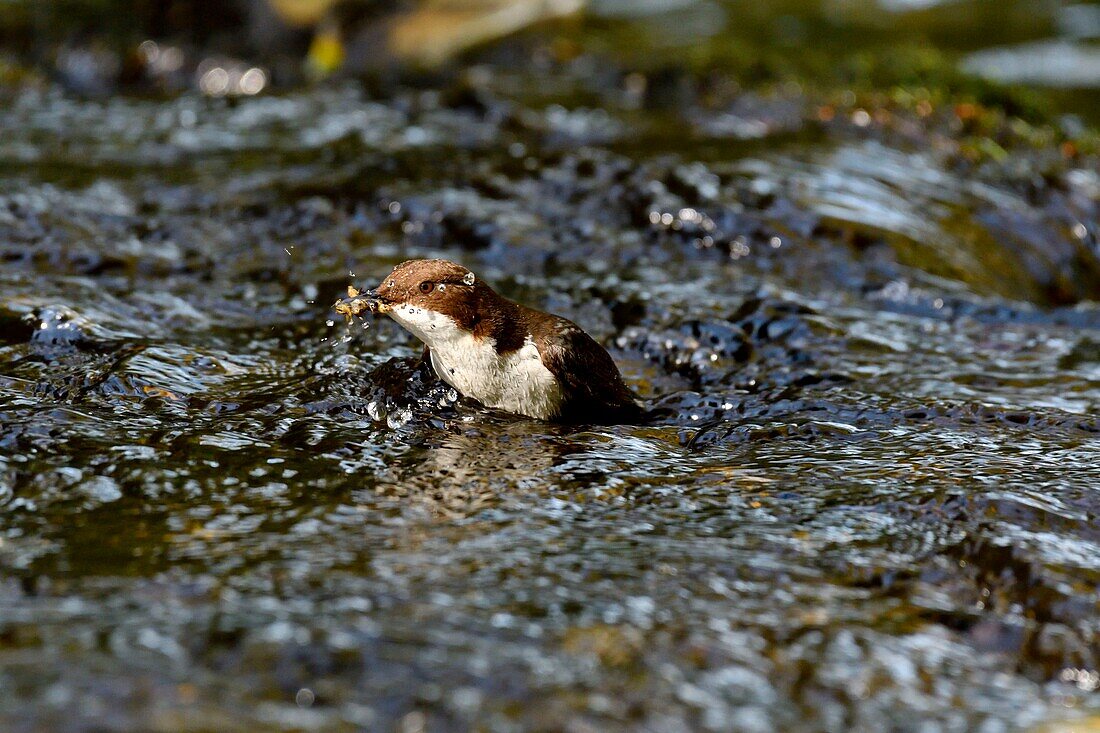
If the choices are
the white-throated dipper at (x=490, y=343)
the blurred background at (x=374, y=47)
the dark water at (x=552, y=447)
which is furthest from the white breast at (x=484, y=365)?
the blurred background at (x=374, y=47)

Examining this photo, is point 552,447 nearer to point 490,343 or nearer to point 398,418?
point 490,343

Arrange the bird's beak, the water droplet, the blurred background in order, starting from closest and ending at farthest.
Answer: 1. the water droplet
2. the bird's beak
3. the blurred background

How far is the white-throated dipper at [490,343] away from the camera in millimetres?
5344

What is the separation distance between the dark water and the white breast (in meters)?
0.16

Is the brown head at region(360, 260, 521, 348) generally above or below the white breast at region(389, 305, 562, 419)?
above

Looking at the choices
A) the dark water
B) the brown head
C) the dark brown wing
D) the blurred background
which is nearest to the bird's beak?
the brown head

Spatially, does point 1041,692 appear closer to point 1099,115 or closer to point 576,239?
point 576,239

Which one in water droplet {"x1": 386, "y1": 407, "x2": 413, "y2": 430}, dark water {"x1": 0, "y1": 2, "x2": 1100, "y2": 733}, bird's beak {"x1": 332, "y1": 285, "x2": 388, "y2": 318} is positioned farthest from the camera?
bird's beak {"x1": 332, "y1": 285, "x2": 388, "y2": 318}

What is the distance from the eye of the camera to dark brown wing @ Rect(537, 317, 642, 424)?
17.5 feet

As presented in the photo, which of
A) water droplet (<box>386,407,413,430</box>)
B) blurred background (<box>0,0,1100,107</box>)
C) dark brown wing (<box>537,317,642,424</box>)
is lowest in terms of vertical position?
water droplet (<box>386,407,413,430</box>)

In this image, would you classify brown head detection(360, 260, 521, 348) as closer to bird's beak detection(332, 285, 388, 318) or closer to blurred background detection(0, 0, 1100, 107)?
bird's beak detection(332, 285, 388, 318)

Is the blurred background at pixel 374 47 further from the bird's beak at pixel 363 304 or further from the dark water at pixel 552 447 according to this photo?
the bird's beak at pixel 363 304

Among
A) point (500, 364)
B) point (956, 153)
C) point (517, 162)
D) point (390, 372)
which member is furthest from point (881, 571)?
point (956, 153)

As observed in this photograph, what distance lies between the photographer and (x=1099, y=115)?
43.2 feet
